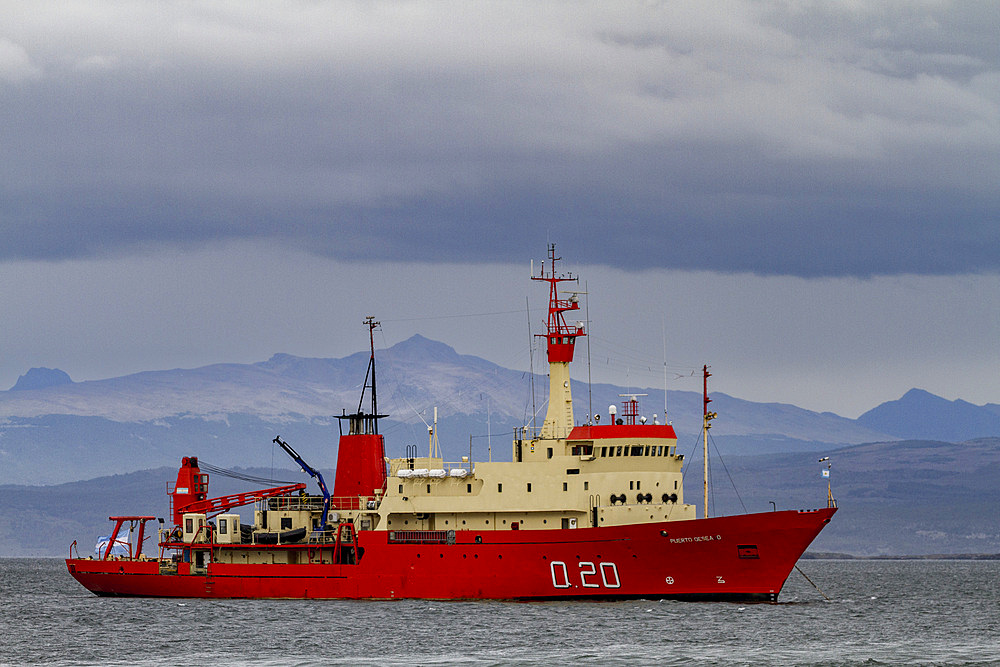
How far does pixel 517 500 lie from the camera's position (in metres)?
61.3

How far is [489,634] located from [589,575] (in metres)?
8.47

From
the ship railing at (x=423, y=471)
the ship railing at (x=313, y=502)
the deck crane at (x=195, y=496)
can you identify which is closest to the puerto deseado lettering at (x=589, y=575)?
the ship railing at (x=423, y=471)

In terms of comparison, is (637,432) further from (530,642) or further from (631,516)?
(530,642)

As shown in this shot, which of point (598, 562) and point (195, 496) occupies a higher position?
point (195, 496)

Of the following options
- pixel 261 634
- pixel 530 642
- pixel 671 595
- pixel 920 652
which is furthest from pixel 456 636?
pixel 920 652

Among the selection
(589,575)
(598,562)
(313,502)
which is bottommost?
(589,575)

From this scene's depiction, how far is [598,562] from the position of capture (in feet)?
196

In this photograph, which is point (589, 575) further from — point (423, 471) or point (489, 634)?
point (489, 634)

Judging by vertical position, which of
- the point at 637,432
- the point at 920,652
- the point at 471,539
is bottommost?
the point at 920,652

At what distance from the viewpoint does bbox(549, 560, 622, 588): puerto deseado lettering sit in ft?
196

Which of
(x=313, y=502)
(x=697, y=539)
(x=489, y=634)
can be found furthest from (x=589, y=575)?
(x=313, y=502)

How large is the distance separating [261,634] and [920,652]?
22.2 m

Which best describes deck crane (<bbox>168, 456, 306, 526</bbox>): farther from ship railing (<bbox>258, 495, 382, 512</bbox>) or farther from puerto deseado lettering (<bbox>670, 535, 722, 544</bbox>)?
puerto deseado lettering (<bbox>670, 535, 722, 544</bbox>)

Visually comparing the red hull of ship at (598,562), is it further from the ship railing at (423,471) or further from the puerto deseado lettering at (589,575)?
the ship railing at (423,471)
